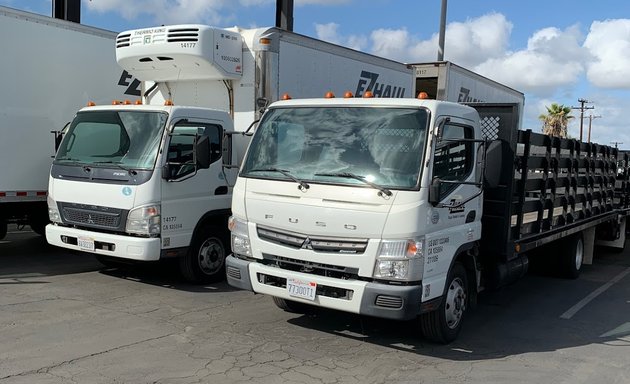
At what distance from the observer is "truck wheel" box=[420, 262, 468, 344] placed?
17.7 feet

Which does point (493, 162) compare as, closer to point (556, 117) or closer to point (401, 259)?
point (401, 259)

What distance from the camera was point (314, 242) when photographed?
16.8ft

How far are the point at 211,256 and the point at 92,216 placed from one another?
1624 mm

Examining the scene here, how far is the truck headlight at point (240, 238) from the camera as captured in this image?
5.57 meters

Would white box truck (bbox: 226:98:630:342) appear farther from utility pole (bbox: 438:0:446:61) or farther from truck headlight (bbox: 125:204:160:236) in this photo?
utility pole (bbox: 438:0:446:61)

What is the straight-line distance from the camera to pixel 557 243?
8914 mm

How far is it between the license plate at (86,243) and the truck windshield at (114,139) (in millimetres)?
947

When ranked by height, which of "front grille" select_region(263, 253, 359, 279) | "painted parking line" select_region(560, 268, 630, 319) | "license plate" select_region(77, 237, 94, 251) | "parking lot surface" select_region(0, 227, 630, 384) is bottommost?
"painted parking line" select_region(560, 268, 630, 319)

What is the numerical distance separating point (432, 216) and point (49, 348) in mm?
3554

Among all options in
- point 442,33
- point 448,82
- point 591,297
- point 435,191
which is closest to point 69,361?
point 435,191

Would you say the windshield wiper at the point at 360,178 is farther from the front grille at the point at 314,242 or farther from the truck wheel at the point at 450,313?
the truck wheel at the point at 450,313

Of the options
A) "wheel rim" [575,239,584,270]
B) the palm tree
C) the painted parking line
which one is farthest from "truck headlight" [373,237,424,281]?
the palm tree

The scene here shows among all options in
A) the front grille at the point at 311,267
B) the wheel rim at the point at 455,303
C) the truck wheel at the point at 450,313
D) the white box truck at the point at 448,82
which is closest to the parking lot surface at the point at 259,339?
the truck wheel at the point at 450,313

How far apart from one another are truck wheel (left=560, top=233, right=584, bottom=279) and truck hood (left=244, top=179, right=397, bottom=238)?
521 centimetres
